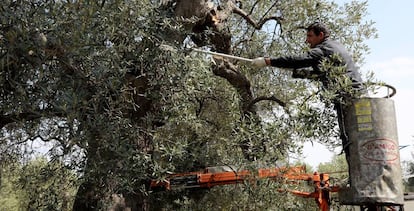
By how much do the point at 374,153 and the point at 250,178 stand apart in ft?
6.02

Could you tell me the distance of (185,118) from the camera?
7156 millimetres

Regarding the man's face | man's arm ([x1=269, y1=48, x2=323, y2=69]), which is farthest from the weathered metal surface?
the man's face

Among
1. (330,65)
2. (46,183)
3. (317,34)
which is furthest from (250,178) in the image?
(46,183)

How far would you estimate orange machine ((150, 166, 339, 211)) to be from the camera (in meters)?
6.79

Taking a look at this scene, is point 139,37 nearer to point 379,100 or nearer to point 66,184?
point 66,184

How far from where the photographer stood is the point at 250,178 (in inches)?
270

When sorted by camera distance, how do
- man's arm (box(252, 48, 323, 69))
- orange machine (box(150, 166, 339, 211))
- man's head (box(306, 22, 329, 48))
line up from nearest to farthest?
man's arm (box(252, 48, 323, 69)) → man's head (box(306, 22, 329, 48)) → orange machine (box(150, 166, 339, 211))

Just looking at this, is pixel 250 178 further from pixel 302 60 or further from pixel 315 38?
pixel 315 38

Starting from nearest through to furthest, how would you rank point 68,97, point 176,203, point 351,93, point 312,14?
point 68,97 → point 351,93 → point 176,203 → point 312,14

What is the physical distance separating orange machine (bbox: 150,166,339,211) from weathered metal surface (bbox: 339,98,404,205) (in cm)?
102

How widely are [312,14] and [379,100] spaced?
570 cm

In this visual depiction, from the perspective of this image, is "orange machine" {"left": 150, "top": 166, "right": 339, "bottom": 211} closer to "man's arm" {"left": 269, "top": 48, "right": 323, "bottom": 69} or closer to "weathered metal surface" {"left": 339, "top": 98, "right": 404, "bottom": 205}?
"weathered metal surface" {"left": 339, "top": 98, "right": 404, "bottom": 205}

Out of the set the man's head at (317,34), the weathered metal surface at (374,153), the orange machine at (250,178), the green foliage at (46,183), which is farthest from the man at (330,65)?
the green foliage at (46,183)

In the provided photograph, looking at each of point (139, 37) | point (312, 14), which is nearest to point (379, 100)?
point (139, 37)
